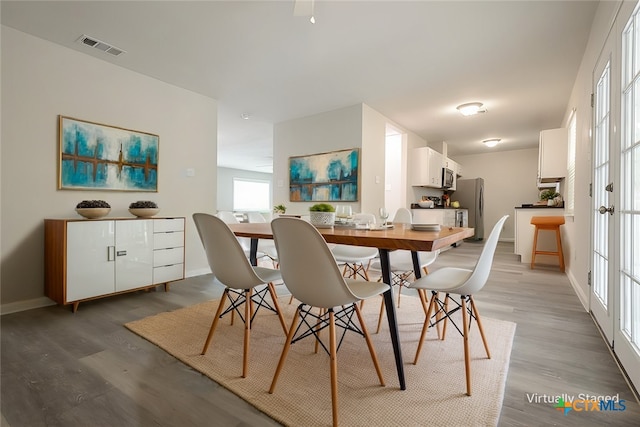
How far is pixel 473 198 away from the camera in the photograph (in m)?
7.69

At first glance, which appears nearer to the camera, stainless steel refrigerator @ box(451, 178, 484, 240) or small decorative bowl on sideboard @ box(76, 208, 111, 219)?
small decorative bowl on sideboard @ box(76, 208, 111, 219)

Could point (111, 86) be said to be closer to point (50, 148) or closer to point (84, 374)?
point (50, 148)

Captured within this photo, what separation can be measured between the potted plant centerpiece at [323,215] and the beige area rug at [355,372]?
772 mm

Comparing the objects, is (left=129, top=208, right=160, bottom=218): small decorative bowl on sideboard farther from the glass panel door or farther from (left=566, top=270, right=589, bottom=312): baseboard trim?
(left=566, top=270, right=589, bottom=312): baseboard trim

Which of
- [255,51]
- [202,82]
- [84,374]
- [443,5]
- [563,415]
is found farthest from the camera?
[202,82]

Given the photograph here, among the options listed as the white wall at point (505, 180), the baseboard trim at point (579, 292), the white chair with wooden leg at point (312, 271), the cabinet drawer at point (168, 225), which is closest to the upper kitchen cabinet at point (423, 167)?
the white wall at point (505, 180)

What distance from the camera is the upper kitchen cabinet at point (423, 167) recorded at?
5.86 m

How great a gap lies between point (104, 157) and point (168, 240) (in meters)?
1.05

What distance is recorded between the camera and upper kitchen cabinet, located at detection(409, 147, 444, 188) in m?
5.86

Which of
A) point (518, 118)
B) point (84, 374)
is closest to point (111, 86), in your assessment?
point (84, 374)

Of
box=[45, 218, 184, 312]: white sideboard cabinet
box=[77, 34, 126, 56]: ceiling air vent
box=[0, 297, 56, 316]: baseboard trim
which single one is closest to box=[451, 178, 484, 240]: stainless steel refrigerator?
box=[45, 218, 184, 312]: white sideboard cabinet

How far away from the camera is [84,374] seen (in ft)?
5.11

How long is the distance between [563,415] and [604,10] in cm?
259

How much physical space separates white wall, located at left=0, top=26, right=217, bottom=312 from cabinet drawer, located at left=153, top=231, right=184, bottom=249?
20.8 inches
